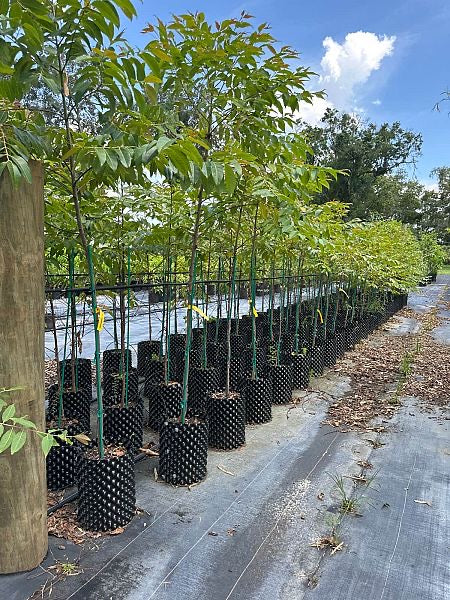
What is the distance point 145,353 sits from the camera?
486 centimetres

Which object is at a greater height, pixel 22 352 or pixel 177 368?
Result: pixel 22 352

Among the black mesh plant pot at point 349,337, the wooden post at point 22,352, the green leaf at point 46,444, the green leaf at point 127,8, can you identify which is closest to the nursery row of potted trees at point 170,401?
the wooden post at point 22,352

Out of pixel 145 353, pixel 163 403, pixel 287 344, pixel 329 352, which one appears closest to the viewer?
pixel 163 403

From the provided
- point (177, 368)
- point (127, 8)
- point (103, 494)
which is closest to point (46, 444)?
point (103, 494)

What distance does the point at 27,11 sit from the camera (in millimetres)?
1385

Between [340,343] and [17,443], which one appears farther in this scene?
[340,343]

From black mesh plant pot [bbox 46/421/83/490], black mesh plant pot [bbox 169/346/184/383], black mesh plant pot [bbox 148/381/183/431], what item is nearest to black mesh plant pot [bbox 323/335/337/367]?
black mesh plant pot [bbox 169/346/184/383]

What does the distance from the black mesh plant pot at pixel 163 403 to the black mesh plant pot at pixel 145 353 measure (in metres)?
1.23

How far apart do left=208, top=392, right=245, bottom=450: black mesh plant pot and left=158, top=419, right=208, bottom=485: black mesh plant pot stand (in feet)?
1.42

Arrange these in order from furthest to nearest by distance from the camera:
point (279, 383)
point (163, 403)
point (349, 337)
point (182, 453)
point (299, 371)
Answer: point (349, 337), point (299, 371), point (279, 383), point (163, 403), point (182, 453)

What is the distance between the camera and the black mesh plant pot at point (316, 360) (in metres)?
5.24

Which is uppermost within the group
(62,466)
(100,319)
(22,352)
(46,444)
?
(100,319)

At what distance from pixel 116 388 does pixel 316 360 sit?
2.57m

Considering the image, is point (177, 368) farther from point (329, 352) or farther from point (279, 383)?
point (329, 352)
